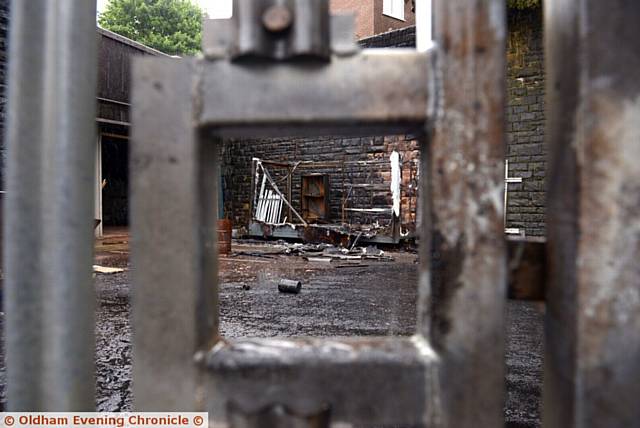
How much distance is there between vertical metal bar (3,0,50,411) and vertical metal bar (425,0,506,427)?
883mm

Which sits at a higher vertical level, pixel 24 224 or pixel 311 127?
pixel 311 127

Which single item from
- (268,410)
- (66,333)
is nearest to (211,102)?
Answer: (66,333)

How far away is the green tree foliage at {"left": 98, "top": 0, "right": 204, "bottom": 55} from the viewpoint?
2673 cm

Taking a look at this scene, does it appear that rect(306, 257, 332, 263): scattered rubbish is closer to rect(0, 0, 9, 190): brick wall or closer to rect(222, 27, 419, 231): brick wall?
rect(222, 27, 419, 231): brick wall

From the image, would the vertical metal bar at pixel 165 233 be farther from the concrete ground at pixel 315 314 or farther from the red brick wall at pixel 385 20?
the red brick wall at pixel 385 20

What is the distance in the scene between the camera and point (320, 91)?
0.96m

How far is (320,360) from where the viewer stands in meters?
0.99

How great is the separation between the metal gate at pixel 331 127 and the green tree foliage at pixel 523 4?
9.72m

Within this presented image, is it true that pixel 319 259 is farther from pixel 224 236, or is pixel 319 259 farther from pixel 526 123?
pixel 526 123

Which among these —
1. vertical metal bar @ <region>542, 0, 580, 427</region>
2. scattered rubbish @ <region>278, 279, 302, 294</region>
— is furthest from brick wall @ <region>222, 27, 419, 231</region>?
vertical metal bar @ <region>542, 0, 580, 427</region>

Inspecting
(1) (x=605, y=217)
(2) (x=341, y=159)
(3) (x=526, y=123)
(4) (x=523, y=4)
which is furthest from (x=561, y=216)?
(2) (x=341, y=159)

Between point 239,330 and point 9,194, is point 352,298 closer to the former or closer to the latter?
point 239,330

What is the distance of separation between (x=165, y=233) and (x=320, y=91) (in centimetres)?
48

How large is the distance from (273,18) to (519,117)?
1002 centimetres
